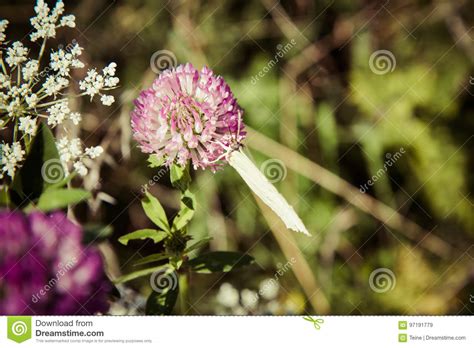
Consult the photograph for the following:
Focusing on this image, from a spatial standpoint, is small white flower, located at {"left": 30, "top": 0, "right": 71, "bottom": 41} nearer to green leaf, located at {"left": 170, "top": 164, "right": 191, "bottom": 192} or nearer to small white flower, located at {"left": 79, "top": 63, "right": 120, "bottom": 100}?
small white flower, located at {"left": 79, "top": 63, "right": 120, "bottom": 100}

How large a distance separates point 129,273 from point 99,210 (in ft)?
0.50

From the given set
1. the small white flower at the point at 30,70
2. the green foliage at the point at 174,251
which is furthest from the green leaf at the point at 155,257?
the small white flower at the point at 30,70

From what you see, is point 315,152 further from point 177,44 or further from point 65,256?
point 65,256

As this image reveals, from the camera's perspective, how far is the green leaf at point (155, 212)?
1059 mm

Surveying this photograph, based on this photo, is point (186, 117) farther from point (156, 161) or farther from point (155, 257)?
point (155, 257)

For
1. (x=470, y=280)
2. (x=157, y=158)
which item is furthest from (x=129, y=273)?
(x=470, y=280)

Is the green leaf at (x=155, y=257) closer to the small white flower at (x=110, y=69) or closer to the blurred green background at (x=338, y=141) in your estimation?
the blurred green background at (x=338, y=141)

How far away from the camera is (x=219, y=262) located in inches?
44.2

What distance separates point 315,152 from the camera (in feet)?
4.35

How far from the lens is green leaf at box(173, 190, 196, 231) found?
1.04m

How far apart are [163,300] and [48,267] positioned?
0.76 feet

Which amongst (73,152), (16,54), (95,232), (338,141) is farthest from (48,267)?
(338,141)

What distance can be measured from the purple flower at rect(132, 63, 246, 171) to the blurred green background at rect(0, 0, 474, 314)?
239 mm
